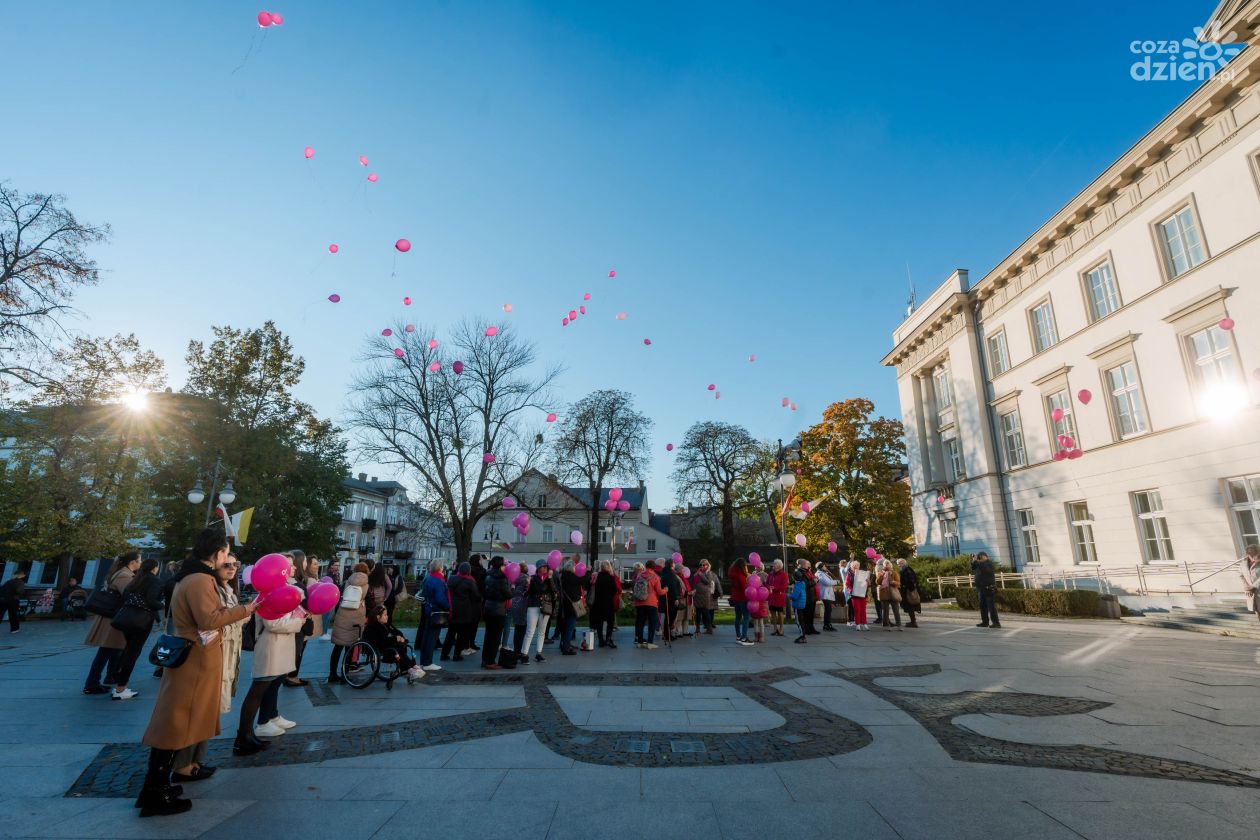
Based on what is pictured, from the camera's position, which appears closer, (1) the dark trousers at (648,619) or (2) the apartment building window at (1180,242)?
(1) the dark trousers at (648,619)

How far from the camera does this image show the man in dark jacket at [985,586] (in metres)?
15.2

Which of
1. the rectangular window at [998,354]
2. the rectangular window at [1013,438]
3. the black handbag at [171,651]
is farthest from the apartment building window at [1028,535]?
the black handbag at [171,651]

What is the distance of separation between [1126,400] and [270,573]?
81.4 ft

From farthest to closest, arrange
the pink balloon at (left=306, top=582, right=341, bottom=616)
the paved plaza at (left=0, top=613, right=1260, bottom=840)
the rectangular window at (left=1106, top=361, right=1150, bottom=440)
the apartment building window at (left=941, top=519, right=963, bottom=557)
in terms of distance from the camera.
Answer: the apartment building window at (left=941, top=519, right=963, bottom=557) < the rectangular window at (left=1106, top=361, right=1150, bottom=440) < the pink balloon at (left=306, top=582, right=341, bottom=616) < the paved plaza at (left=0, top=613, right=1260, bottom=840)

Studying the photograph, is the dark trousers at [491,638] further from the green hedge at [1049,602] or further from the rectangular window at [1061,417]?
the rectangular window at [1061,417]

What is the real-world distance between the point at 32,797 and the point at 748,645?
11.6 metres

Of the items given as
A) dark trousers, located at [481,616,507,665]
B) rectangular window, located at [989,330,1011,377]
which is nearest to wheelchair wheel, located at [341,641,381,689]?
dark trousers, located at [481,616,507,665]

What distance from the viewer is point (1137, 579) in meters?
18.4

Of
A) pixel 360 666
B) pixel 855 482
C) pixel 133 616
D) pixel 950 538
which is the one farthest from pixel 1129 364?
pixel 133 616

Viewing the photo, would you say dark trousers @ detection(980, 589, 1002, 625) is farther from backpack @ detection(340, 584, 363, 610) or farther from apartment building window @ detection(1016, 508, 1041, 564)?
backpack @ detection(340, 584, 363, 610)

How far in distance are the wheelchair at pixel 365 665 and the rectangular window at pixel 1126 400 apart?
22.5m

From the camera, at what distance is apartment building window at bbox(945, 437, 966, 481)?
28031 mm

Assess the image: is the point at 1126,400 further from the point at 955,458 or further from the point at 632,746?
the point at 632,746

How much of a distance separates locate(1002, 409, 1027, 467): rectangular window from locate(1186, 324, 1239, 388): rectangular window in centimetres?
777
